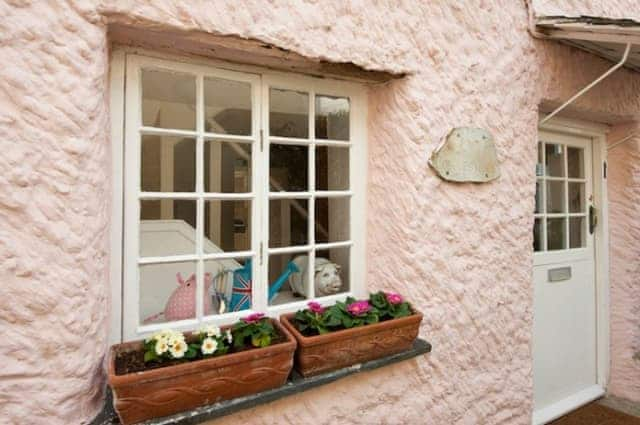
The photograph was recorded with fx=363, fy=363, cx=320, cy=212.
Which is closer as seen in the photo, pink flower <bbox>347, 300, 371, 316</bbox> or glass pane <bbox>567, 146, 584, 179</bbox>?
pink flower <bbox>347, 300, 371, 316</bbox>

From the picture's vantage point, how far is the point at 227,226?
5.75ft

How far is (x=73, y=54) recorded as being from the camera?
3.90 feet

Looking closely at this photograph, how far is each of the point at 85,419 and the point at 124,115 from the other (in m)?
1.11

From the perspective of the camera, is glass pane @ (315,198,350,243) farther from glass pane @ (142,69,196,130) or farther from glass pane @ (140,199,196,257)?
glass pane @ (142,69,196,130)

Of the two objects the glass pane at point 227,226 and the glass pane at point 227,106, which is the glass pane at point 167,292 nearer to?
the glass pane at point 227,226

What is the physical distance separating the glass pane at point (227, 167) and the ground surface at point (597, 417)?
2938 mm

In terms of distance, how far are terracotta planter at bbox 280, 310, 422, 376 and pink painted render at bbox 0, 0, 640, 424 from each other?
0.49 ft

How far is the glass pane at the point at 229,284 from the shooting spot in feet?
5.65

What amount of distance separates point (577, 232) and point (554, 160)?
27.0 inches

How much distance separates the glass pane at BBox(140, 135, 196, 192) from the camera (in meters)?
1.54

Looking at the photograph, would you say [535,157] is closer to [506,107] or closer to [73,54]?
[506,107]

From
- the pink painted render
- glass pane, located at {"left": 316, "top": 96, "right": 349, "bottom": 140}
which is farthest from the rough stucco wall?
glass pane, located at {"left": 316, "top": 96, "right": 349, "bottom": 140}

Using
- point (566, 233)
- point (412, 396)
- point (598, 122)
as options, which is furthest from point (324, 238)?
point (598, 122)

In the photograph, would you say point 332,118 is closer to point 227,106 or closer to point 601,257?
point 227,106
